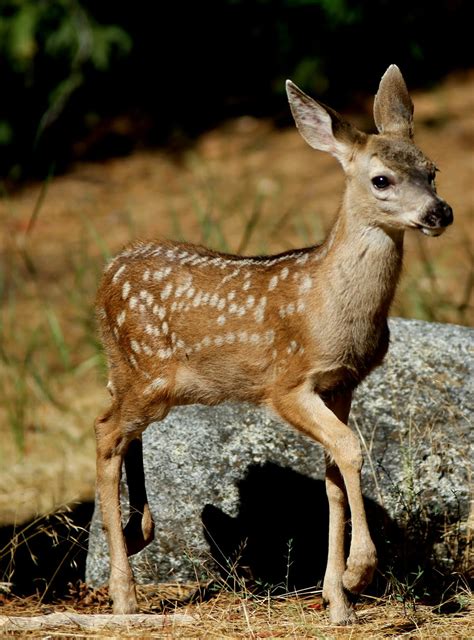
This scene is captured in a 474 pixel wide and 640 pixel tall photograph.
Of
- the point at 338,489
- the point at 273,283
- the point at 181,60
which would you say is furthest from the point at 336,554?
the point at 181,60

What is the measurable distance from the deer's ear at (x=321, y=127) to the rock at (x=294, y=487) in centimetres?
135

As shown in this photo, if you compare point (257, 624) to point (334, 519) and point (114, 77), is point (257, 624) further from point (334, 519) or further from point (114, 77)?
point (114, 77)

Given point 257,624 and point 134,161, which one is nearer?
point 257,624

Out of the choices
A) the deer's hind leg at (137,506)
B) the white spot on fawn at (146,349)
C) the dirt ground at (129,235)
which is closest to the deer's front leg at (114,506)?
the deer's hind leg at (137,506)

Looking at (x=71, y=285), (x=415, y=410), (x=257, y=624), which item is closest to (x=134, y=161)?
(x=71, y=285)

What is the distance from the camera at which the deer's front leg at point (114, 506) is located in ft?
17.6

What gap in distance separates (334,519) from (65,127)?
954cm

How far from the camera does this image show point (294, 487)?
19.0 ft

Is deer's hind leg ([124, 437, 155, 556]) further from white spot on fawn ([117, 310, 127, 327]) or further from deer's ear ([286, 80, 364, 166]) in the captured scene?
deer's ear ([286, 80, 364, 166])

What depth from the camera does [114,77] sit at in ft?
45.0

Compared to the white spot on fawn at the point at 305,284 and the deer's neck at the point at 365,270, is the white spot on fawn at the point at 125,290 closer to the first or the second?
the white spot on fawn at the point at 305,284

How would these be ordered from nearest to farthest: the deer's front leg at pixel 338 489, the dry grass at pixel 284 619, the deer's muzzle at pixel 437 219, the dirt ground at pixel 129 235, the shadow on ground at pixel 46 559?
the deer's muzzle at pixel 437 219, the deer's front leg at pixel 338 489, the dry grass at pixel 284 619, the shadow on ground at pixel 46 559, the dirt ground at pixel 129 235

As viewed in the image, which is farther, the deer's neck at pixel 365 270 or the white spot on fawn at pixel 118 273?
the white spot on fawn at pixel 118 273

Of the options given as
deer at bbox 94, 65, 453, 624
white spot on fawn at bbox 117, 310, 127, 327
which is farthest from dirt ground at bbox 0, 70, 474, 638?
white spot on fawn at bbox 117, 310, 127, 327
